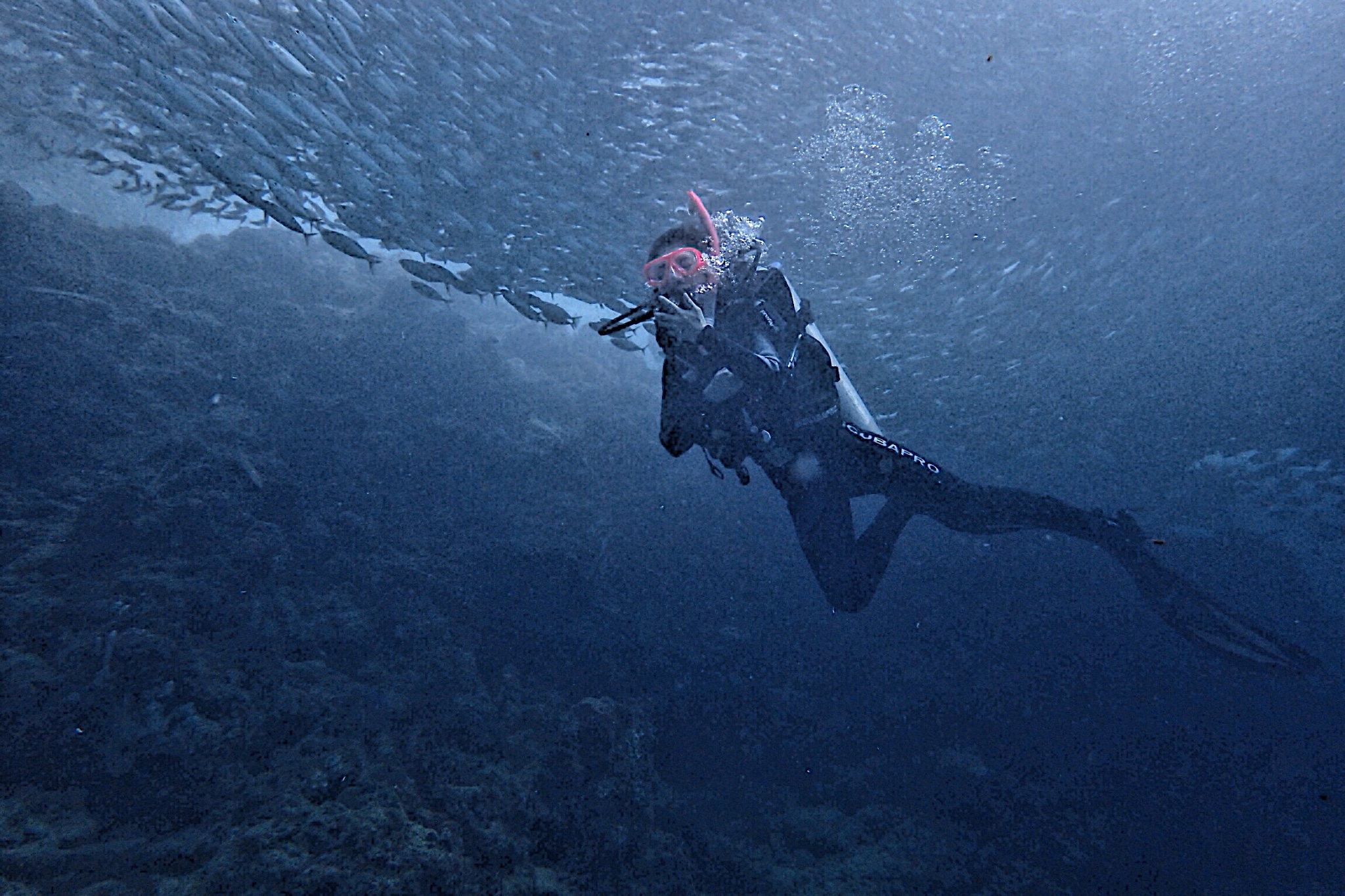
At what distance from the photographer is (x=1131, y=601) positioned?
21.2 metres

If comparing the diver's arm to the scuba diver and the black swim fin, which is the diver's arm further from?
the black swim fin

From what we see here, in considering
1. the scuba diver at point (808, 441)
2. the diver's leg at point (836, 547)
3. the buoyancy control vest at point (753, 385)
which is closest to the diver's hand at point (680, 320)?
the scuba diver at point (808, 441)

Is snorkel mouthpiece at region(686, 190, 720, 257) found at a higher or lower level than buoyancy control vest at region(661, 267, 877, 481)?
higher

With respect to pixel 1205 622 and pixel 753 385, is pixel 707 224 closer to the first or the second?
pixel 753 385

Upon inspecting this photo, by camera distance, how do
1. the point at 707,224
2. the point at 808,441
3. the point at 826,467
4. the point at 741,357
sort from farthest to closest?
1. the point at 826,467
2. the point at 808,441
3. the point at 707,224
4. the point at 741,357

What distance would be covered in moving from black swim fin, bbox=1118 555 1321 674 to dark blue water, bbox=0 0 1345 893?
5.83 metres

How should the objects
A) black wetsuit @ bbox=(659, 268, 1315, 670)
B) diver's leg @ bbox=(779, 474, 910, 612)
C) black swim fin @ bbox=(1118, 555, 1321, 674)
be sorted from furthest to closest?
black swim fin @ bbox=(1118, 555, 1321, 674) < diver's leg @ bbox=(779, 474, 910, 612) < black wetsuit @ bbox=(659, 268, 1315, 670)

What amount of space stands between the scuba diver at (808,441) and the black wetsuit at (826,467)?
1 cm

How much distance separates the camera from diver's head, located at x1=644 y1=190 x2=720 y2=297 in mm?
3930

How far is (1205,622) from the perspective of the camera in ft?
18.7

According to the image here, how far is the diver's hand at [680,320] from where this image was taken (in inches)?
141

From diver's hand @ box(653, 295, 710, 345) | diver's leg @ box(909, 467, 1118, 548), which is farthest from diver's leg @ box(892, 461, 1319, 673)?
diver's hand @ box(653, 295, 710, 345)

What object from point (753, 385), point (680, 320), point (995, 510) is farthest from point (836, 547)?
point (680, 320)

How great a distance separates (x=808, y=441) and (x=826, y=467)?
0.47 meters
